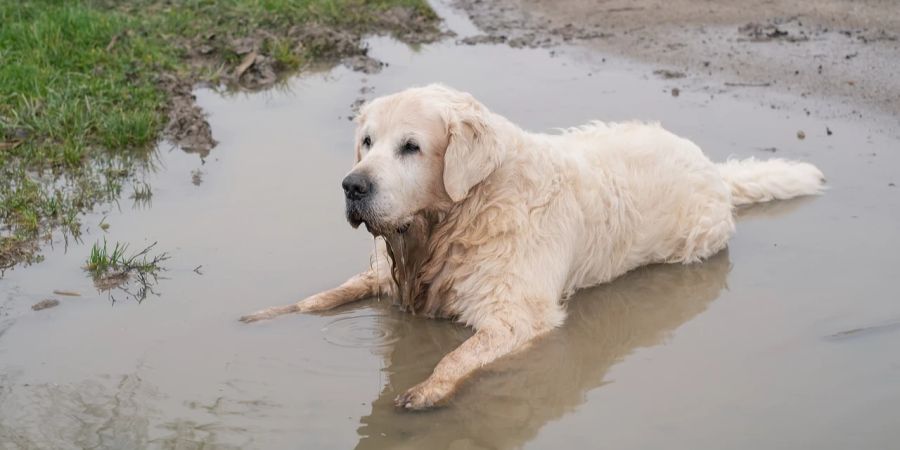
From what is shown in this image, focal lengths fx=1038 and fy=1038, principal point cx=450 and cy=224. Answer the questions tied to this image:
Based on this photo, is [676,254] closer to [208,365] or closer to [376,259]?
[376,259]

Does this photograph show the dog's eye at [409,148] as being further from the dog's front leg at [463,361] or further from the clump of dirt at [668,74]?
the clump of dirt at [668,74]

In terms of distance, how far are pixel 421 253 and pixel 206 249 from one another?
5.47 feet

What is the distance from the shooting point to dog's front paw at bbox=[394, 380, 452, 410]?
484cm

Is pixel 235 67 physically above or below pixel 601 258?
above

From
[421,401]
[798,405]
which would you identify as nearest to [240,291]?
[421,401]

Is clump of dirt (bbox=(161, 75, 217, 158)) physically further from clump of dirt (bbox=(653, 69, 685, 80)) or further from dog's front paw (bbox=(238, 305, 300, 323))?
clump of dirt (bbox=(653, 69, 685, 80))

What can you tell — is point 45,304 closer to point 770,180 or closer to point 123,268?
point 123,268

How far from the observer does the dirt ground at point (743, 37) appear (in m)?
9.61

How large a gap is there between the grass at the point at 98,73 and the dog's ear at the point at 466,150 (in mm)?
2823

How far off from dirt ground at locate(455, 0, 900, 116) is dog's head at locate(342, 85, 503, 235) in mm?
4541

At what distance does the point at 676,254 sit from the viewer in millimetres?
6777

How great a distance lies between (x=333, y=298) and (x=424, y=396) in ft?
4.30

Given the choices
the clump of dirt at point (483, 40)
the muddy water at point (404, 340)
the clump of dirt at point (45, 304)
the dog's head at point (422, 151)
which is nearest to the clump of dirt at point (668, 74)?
the muddy water at point (404, 340)

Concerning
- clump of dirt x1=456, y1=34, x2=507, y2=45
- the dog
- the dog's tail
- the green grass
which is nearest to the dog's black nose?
the dog
